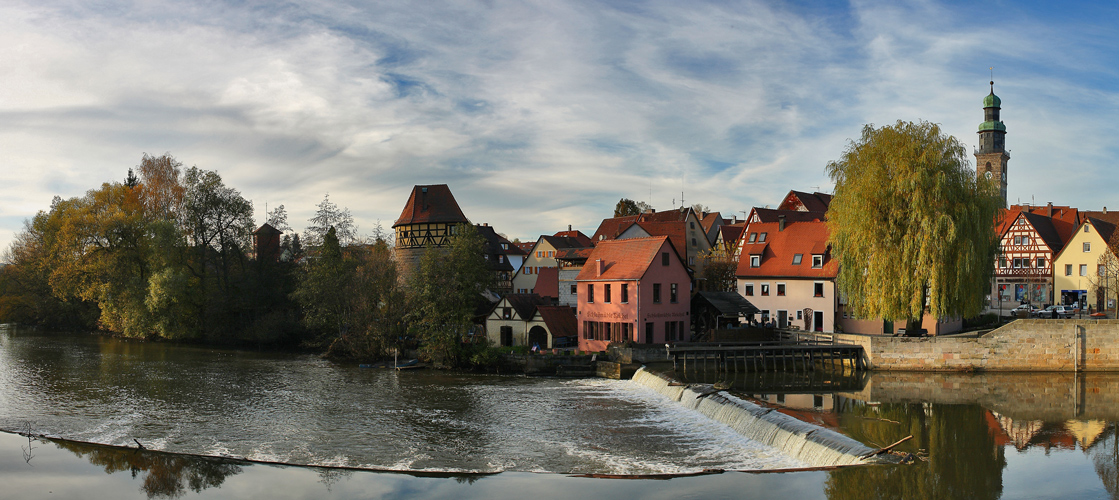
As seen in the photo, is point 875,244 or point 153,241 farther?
point 153,241

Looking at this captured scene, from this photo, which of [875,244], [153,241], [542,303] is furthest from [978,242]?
[153,241]

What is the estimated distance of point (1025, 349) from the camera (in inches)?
1174

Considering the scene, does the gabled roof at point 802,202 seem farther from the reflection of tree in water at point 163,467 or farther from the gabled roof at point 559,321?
the reflection of tree in water at point 163,467

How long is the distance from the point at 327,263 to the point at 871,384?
31.0 meters

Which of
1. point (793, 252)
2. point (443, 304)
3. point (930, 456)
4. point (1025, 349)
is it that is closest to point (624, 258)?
point (443, 304)

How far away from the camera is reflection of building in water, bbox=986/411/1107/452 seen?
18391 mm

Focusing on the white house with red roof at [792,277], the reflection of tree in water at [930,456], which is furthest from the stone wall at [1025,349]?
the white house with red roof at [792,277]

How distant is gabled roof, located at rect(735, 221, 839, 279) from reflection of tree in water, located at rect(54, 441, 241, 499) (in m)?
31.2

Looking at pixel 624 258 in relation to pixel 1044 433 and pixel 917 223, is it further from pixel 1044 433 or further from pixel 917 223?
pixel 1044 433

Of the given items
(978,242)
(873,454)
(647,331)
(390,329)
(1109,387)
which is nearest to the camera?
(873,454)

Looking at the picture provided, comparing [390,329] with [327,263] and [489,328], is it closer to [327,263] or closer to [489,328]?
[489,328]

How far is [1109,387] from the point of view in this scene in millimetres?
26625

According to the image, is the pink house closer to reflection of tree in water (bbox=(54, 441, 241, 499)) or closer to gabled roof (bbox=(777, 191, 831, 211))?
reflection of tree in water (bbox=(54, 441, 241, 499))

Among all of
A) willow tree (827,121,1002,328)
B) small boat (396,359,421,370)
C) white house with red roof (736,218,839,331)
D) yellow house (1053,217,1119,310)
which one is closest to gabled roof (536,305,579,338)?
small boat (396,359,421,370)
